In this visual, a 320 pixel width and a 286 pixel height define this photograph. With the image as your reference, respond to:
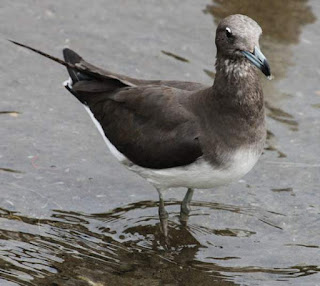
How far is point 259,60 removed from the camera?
7418 millimetres

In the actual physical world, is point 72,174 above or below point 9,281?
above

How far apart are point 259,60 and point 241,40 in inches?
10.5

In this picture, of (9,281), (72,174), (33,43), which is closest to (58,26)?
(33,43)

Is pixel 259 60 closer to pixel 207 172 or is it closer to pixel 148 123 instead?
pixel 207 172

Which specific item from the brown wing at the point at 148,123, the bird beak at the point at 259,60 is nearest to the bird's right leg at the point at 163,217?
the brown wing at the point at 148,123

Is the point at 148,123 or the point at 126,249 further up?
the point at 148,123

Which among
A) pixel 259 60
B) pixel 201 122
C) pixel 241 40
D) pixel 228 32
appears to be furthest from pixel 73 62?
pixel 259 60

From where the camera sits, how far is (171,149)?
7938 mm

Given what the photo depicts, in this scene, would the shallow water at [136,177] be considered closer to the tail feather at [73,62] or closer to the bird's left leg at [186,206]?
the bird's left leg at [186,206]

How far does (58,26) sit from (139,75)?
1485 mm

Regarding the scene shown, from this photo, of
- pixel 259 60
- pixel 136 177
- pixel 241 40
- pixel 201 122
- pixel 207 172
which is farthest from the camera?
pixel 136 177

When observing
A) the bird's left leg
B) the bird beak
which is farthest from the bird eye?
the bird's left leg

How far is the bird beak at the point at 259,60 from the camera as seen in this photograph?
24.2 ft

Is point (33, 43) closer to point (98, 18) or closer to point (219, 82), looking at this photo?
point (98, 18)
